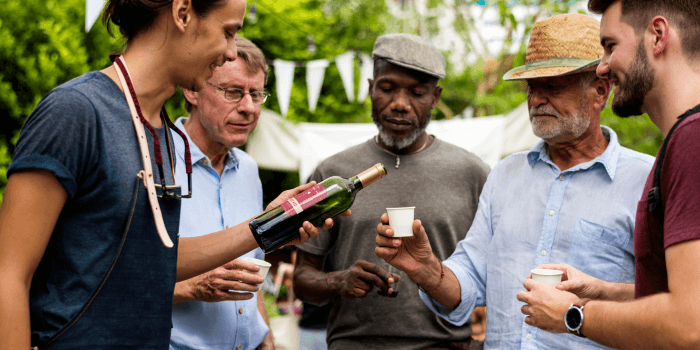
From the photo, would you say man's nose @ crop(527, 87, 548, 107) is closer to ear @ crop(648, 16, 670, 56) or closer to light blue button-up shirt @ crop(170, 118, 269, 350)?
ear @ crop(648, 16, 670, 56)

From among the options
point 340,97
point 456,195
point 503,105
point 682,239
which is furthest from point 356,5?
point 682,239

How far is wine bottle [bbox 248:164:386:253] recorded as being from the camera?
6.84ft

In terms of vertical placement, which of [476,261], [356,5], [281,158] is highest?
[356,5]

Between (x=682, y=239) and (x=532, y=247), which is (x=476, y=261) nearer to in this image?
(x=532, y=247)

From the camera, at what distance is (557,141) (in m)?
2.65

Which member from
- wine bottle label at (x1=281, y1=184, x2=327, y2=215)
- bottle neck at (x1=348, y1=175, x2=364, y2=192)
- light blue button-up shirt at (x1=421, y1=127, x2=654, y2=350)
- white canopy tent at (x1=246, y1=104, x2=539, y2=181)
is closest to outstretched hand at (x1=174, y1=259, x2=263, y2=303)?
wine bottle label at (x1=281, y1=184, x2=327, y2=215)

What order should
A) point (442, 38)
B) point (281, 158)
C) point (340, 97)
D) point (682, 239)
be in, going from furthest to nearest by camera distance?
point (442, 38)
point (340, 97)
point (281, 158)
point (682, 239)

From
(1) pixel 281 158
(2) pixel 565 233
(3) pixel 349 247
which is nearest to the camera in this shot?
(2) pixel 565 233

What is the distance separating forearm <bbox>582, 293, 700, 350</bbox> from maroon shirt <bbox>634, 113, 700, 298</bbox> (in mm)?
142

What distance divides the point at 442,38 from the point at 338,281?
1018 centimetres

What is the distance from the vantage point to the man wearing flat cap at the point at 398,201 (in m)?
3.05

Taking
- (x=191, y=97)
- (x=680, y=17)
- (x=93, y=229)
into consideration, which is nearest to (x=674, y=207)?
(x=680, y=17)

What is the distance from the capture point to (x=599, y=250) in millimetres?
2406

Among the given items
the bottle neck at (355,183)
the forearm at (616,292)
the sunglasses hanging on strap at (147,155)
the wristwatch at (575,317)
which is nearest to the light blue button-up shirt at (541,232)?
the forearm at (616,292)
